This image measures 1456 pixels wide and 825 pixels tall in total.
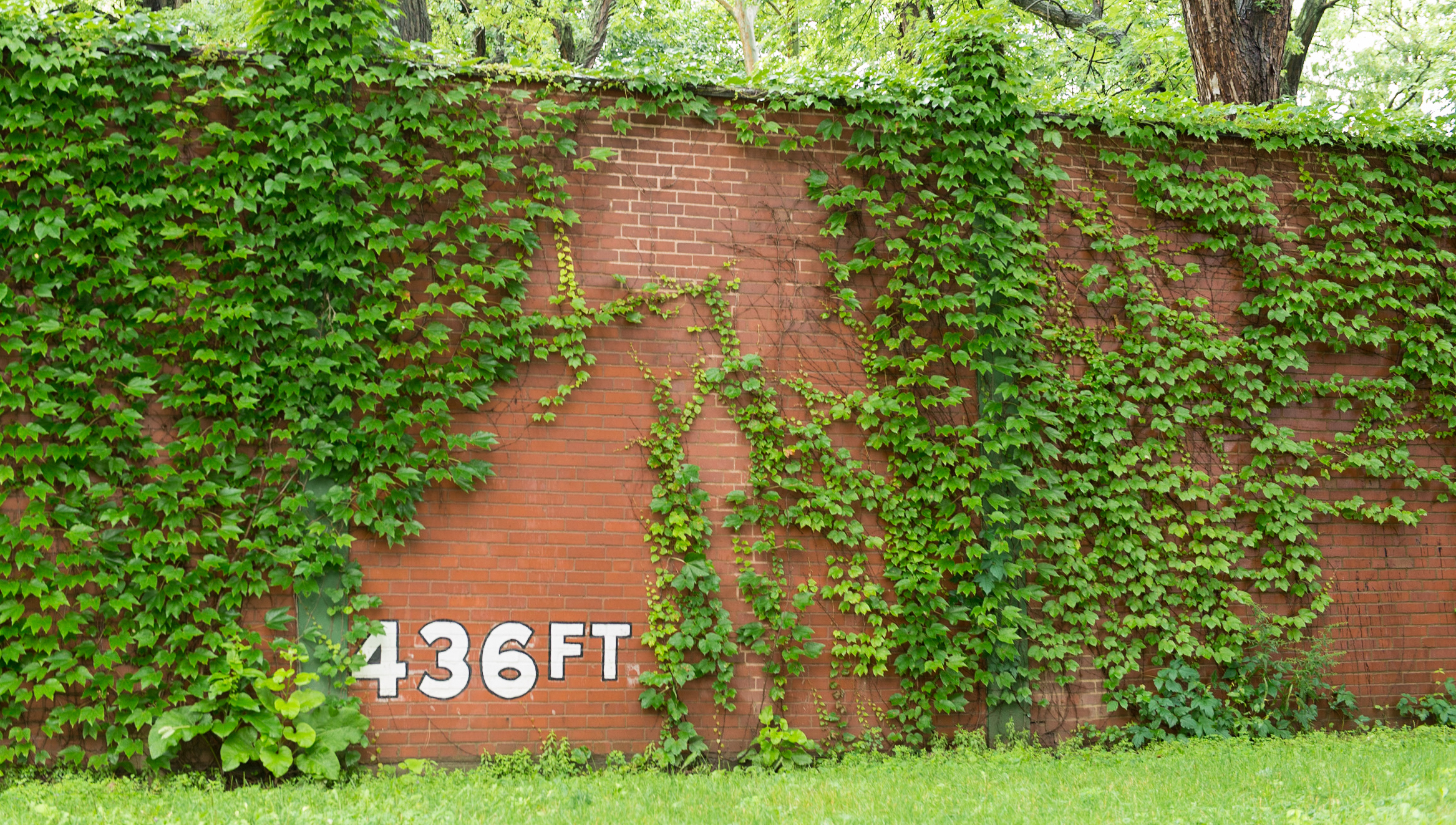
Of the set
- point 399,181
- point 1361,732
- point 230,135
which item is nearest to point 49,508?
point 230,135

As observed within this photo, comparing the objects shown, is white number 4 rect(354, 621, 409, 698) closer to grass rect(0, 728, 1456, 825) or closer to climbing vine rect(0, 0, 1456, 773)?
climbing vine rect(0, 0, 1456, 773)

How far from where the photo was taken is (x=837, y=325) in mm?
5258

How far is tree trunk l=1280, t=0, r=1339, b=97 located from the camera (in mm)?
9758

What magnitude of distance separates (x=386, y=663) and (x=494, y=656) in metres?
0.57

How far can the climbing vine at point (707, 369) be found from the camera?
4418mm

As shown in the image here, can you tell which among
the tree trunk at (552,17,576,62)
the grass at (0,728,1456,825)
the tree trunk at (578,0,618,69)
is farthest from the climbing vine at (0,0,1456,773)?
the tree trunk at (552,17,576,62)

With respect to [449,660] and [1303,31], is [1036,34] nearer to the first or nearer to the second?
[1303,31]

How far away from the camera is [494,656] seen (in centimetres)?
477

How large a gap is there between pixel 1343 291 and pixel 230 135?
6.73m

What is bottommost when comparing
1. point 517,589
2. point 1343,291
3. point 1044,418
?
point 517,589

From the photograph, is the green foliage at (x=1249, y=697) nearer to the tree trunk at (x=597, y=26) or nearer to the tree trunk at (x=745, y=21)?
the tree trunk at (x=745, y=21)

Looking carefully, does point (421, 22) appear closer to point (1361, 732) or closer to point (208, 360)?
point (208, 360)

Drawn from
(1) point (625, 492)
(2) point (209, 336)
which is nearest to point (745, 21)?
(1) point (625, 492)

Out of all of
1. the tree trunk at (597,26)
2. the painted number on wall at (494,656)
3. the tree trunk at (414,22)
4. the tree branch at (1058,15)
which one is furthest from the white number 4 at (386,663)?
the tree trunk at (597,26)
